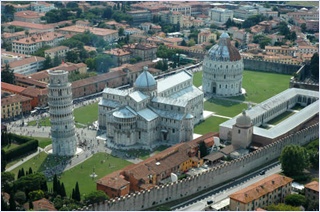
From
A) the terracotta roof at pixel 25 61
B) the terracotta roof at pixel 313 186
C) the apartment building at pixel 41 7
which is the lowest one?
the terracotta roof at pixel 313 186

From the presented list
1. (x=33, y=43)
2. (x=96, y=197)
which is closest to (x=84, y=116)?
(x=96, y=197)

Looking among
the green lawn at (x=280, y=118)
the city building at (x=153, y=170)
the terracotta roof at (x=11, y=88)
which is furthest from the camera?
the terracotta roof at (x=11, y=88)

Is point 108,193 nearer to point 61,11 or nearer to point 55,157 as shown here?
point 55,157

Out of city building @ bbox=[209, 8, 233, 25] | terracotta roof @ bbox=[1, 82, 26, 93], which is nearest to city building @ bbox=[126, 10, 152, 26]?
city building @ bbox=[209, 8, 233, 25]

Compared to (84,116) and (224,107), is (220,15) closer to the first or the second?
(224,107)

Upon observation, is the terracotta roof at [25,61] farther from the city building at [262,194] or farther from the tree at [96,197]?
the city building at [262,194]

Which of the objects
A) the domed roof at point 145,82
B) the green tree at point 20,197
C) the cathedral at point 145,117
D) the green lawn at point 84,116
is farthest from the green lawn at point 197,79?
the green tree at point 20,197

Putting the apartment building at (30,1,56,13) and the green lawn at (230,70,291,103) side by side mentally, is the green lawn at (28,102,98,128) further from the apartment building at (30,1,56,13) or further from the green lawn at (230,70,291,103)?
the apartment building at (30,1,56,13)
